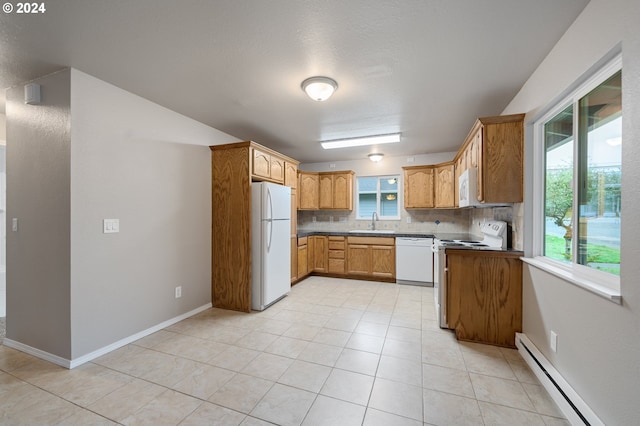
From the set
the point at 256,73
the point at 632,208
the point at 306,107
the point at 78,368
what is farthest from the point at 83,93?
the point at 632,208

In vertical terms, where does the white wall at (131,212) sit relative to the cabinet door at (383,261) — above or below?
above

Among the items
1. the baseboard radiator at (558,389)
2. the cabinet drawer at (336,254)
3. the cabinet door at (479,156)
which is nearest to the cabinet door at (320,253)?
the cabinet drawer at (336,254)

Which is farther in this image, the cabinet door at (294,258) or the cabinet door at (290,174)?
the cabinet door at (294,258)

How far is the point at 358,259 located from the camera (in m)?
4.96

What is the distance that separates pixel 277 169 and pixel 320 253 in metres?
2.06

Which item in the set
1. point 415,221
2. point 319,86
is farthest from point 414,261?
point 319,86

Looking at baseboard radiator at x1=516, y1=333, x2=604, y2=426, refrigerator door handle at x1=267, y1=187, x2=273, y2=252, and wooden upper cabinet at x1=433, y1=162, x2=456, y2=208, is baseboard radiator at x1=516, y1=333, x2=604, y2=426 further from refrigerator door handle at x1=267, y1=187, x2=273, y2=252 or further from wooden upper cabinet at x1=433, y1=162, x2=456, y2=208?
refrigerator door handle at x1=267, y1=187, x2=273, y2=252

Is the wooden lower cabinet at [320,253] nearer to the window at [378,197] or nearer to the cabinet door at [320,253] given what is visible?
the cabinet door at [320,253]

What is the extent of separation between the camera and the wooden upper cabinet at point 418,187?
190 inches

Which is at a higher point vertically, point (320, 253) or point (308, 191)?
point (308, 191)

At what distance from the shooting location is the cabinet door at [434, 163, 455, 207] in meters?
4.47

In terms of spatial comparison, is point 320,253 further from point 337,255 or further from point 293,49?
point 293,49

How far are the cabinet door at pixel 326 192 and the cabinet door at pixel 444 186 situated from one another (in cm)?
204

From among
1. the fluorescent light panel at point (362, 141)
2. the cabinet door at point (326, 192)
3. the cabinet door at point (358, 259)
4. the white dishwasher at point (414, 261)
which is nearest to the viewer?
the fluorescent light panel at point (362, 141)
